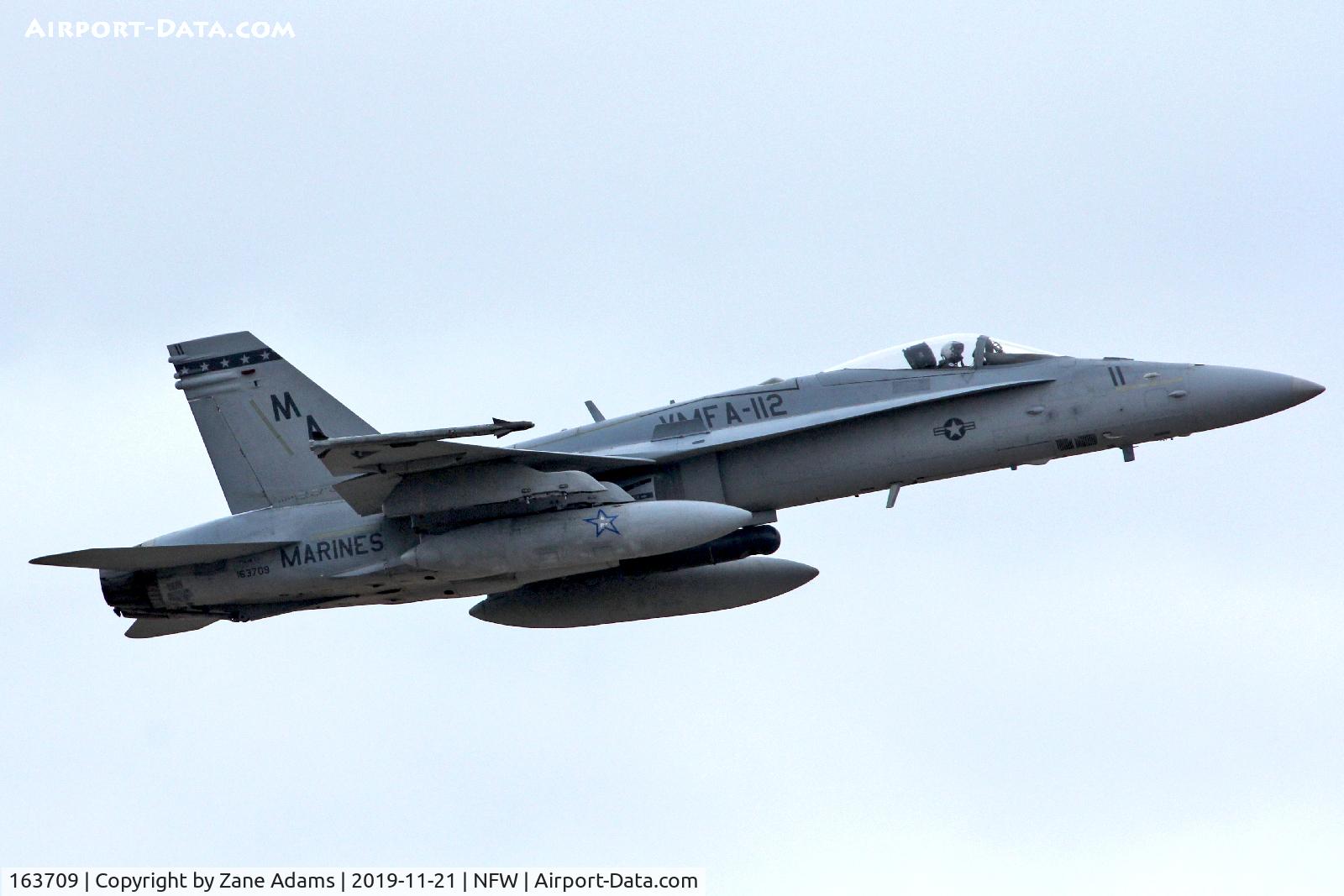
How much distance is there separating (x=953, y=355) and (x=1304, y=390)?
364 centimetres

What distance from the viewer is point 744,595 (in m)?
22.2

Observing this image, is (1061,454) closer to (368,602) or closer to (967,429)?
(967,429)

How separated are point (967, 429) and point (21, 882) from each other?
425 inches

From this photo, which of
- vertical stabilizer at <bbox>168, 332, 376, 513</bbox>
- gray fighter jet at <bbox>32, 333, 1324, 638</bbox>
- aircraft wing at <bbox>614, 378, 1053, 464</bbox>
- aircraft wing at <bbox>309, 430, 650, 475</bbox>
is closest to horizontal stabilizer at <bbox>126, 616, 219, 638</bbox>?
gray fighter jet at <bbox>32, 333, 1324, 638</bbox>

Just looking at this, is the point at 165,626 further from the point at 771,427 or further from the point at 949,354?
the point at 949,354

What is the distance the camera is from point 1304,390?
63.8ft

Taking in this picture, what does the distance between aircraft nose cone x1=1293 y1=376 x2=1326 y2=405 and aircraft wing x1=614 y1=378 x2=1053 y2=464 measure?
98.0 inches

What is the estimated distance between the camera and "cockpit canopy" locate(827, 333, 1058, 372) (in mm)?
20297

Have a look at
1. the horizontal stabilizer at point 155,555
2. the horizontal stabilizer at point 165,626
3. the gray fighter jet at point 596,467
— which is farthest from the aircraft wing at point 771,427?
the horizontal stabilizer at point 165,626

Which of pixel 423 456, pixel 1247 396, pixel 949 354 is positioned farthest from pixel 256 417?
pixel 1247 396

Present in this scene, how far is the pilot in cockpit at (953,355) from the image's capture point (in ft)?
66.9

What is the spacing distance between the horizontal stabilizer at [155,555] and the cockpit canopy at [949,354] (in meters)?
6.80

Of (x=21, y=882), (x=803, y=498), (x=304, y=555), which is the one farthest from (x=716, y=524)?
(x=21, y=882)

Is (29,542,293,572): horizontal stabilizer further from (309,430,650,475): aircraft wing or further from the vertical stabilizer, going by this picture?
(309,430,650,475): aircraft wing
